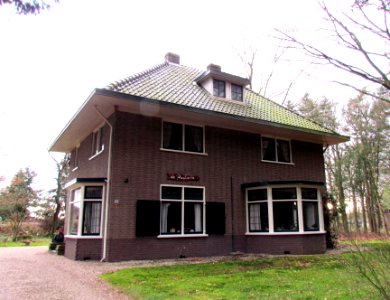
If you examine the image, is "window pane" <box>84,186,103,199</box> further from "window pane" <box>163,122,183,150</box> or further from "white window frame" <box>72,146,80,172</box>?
"white window frame" <box>72,146,80,172</box>

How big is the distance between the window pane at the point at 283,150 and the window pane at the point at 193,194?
4434mm

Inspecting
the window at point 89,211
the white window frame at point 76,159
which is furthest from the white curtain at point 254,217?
the white window frame at point 76,159

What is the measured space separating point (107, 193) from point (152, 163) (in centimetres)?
180

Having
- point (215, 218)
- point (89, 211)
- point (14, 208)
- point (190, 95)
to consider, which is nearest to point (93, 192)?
point (89, 211)

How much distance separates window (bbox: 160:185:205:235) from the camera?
1234cm

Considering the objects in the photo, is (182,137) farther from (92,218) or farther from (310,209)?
(310,209)

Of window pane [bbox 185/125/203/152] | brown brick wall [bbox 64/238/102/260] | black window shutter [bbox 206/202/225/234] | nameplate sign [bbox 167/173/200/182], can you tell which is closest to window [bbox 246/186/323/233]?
black window shutter [bbox 206/202/225/234]

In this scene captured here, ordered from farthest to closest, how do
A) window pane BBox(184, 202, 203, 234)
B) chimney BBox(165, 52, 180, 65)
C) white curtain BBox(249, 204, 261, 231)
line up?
chimney BBox(165, 52, 180, 65) → white curtain BBox(249, 204, 261, 231) → window pane BBox(184, 202, 203, 234)

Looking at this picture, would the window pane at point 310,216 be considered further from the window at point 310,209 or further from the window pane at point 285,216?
the window pane at point 285,216

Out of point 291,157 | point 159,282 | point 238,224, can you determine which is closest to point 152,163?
point 238,224

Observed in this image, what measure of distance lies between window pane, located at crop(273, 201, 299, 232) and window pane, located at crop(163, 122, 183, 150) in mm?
4235

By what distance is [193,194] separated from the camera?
13016 millimetres

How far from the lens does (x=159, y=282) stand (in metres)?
7.38

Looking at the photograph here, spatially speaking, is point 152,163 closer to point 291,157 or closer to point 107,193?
point 107,193
